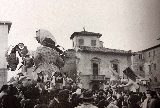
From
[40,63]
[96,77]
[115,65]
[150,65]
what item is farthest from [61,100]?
[150,65]

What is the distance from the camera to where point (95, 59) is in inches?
134

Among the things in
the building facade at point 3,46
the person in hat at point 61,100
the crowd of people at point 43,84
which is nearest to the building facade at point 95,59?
the crowd of people at point 43,84

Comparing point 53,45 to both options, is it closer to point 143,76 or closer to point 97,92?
point 97,92

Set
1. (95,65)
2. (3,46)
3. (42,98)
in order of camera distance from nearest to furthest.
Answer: (42,98), (3,46), (95,65)

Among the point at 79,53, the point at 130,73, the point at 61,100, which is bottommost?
the point at 61,100

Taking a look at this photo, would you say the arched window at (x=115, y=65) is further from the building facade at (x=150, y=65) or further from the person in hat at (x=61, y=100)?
the person in hat at (x=61, y=100)

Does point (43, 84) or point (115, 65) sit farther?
point (115, 65)

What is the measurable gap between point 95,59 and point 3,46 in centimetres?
116

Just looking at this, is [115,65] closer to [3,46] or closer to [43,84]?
[43,84]

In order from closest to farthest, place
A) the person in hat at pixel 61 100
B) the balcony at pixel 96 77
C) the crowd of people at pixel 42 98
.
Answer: the crowd of people at pixel 42 98 < the person in hat at pixel 61 100 < the balcony at pixel 96 77

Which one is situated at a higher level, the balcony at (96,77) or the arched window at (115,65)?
the arched window at (115,65)

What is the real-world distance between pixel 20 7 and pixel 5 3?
0.49ft

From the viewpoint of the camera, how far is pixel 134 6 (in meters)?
3.40

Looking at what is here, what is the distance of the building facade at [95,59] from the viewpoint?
3.22 meters
